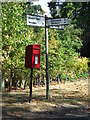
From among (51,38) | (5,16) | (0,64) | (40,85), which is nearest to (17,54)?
(0,64)

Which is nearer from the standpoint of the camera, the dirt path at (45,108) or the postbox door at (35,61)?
the dirt path at (45,108)

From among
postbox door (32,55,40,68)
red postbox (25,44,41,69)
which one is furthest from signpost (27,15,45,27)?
postbox door (32,55,40,68)

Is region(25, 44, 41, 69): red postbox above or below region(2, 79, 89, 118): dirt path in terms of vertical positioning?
above

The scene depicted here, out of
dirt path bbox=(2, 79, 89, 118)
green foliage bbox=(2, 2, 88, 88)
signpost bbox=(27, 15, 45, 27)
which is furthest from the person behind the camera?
green foliage bbox=(2, 2, 88, 88)

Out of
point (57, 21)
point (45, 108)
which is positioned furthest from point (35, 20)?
point (45, 108)

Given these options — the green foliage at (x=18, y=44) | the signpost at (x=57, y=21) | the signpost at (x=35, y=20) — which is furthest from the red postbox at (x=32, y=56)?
the green foliage at (x=18, y=44)

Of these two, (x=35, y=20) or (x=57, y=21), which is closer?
(x=35, y=20)

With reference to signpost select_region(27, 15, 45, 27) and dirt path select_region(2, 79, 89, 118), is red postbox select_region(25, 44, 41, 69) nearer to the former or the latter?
signpost select_region(27, 15, 45, 27)

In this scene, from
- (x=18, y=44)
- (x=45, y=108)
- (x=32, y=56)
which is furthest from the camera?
(x=18, y=44)

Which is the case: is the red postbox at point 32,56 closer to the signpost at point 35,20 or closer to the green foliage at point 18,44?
the signpost at point 35,20

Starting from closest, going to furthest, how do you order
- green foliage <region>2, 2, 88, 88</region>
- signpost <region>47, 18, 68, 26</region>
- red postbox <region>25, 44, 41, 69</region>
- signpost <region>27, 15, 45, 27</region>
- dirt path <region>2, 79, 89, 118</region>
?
dirt path <region>2, 79, 89, 118</region> → red postbox <region>25, 44, 41, 69</region> → signpost <region>27, 15, 45, 27</region> → signpost <region>47, 18, 68, 26</region> → green foliage <region>2, 2, 88, 88</region>

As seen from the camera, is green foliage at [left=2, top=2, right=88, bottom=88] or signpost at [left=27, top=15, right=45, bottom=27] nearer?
signpost at [left=27, top=15, right=45, bottom=27]

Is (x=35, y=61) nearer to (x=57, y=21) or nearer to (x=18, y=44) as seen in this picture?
(x=57, y=21)

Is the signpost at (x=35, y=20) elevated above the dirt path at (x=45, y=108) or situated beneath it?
elevated above
